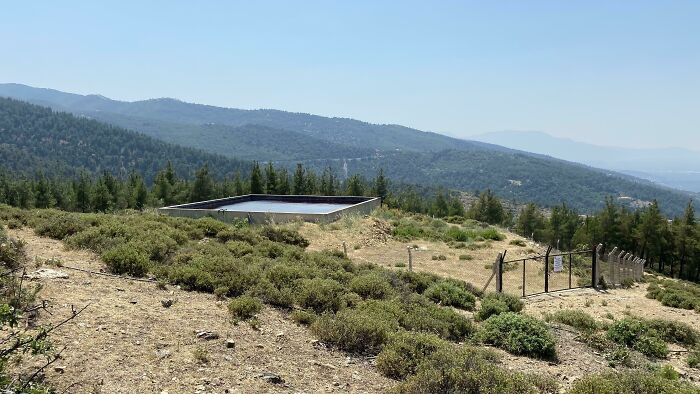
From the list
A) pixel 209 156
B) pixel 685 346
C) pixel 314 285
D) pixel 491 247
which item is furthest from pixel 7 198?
pixel 209 156

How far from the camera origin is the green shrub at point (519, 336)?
8.56 m

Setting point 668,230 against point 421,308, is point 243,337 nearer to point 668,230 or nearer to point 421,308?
point 421,308

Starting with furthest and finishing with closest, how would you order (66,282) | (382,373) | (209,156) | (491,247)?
(209,156)
(491,247)
(66,282)
(382,373)

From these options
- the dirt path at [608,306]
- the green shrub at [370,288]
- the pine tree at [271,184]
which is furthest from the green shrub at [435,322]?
the pine tree at [271,184]

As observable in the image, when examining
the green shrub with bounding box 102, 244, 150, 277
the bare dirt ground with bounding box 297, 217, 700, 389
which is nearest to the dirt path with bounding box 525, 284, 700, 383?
the bare dirt ground with bounding box 297, 217, 700, 389

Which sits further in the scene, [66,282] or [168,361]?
[66,282]

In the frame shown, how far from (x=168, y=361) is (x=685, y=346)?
11.3 meters

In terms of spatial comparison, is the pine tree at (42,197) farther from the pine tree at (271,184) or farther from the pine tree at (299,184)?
the pine tree at (299,184)

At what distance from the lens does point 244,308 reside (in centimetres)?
812

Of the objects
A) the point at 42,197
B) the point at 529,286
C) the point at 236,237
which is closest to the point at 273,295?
the point at 236,237

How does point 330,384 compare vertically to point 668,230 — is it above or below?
above

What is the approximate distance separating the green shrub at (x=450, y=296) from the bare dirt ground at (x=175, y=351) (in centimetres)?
535

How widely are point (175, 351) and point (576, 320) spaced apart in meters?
9.54

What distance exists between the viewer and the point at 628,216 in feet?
191
